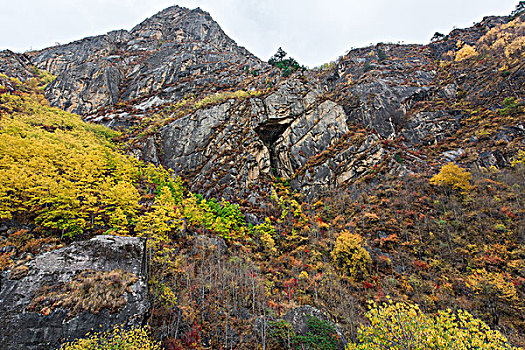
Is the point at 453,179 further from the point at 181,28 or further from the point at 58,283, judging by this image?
the point at 181,28

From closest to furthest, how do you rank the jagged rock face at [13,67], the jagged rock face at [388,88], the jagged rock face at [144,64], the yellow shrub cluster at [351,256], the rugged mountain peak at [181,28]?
the yellow shrub cluster at [351,256], the jagged rock face at [388,88], the jagged rock face at [144,64], the jagged rock face at [13,67], the rugged mountain peak at [181,28]

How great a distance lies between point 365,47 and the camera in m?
96.4

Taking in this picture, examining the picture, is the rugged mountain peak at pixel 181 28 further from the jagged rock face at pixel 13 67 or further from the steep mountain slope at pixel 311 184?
the jagged rock face at pixel 13 67

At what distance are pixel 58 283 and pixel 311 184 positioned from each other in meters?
40.6

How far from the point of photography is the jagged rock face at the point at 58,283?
10086mm

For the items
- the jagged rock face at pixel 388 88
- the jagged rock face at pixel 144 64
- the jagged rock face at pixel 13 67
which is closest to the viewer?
the jagged rock face at pixel 388 88

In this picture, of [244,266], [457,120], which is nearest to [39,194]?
[244,266]

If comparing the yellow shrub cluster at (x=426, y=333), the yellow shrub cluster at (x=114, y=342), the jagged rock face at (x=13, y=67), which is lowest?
the yellow shrub cluster at (x=426, y=333)

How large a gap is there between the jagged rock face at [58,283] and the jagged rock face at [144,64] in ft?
212

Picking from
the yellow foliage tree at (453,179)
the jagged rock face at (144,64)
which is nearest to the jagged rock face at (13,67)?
the jagged rock face at (144,64)

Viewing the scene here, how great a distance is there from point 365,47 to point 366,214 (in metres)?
95.4

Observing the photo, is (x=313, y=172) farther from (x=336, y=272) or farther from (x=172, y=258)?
(x=172, y=258)

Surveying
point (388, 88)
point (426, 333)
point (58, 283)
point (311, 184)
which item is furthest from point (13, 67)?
point (388, 88)

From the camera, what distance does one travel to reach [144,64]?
8075cm
